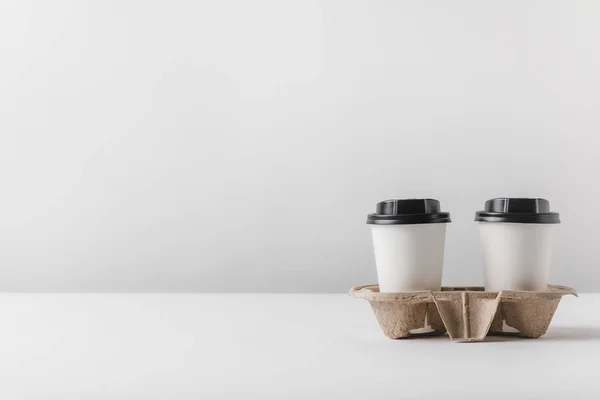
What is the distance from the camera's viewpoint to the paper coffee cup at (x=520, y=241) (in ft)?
3.16


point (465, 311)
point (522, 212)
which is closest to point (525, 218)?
point (522, 212)

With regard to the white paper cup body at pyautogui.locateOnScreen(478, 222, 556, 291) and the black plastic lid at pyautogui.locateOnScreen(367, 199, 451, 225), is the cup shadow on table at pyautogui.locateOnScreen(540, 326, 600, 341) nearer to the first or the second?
the white paper cup body at pyautogui.locateOnScreen(478, 222, 556, 291)

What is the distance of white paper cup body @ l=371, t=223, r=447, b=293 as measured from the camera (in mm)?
963

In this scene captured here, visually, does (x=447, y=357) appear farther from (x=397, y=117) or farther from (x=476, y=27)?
(x=476, y=27)

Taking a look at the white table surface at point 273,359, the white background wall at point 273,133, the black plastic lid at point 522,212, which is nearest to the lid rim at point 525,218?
the black plastic lid at point 522,212

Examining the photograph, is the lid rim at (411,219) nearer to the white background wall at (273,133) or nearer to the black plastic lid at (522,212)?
the black plastic lid at (522,212)

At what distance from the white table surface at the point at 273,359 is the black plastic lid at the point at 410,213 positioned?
17 centimetres

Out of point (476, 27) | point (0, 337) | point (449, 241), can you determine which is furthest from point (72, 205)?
point (476, 27)

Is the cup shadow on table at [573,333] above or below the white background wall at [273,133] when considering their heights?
below

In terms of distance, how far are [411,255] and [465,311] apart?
105mm

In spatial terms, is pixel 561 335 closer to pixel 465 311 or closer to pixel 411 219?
pixel 465 311

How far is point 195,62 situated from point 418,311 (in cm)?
110

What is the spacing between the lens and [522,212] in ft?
3.17

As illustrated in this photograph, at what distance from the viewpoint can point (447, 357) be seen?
859 mm
